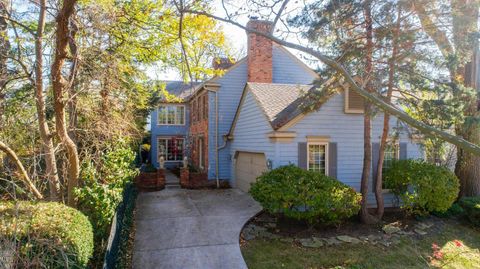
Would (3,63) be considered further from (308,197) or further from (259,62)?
(259,62)

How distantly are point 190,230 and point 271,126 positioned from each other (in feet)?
14.4

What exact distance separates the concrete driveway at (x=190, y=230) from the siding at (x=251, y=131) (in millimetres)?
2118

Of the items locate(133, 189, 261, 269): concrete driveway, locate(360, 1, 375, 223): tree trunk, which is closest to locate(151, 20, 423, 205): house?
locate(360, 1, 375, 223): tree trunk

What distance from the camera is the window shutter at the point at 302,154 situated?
11.0 meters

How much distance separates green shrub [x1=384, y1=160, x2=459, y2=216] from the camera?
993cm

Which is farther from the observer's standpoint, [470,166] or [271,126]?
[470,166]

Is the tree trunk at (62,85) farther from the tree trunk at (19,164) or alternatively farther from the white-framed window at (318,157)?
the white-framed window at (318,157)

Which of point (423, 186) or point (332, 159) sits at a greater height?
point (332, 159)

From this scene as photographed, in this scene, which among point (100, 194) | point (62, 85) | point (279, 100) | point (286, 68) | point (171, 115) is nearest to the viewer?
point (62, 85)

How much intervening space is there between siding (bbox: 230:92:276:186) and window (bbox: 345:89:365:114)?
2870 millimetres

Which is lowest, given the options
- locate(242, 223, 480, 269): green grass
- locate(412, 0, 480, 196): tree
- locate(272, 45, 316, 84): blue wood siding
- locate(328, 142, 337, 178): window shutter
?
locate(242, 223, 480, 269): green grass

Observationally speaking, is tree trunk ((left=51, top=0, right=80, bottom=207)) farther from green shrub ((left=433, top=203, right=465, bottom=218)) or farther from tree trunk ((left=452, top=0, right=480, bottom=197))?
green shrub ((left=433, top=203, right=465, bottom=218))

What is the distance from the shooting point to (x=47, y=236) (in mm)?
4484

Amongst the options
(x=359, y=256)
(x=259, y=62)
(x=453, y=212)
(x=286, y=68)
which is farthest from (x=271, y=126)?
(x=286, y=68)
